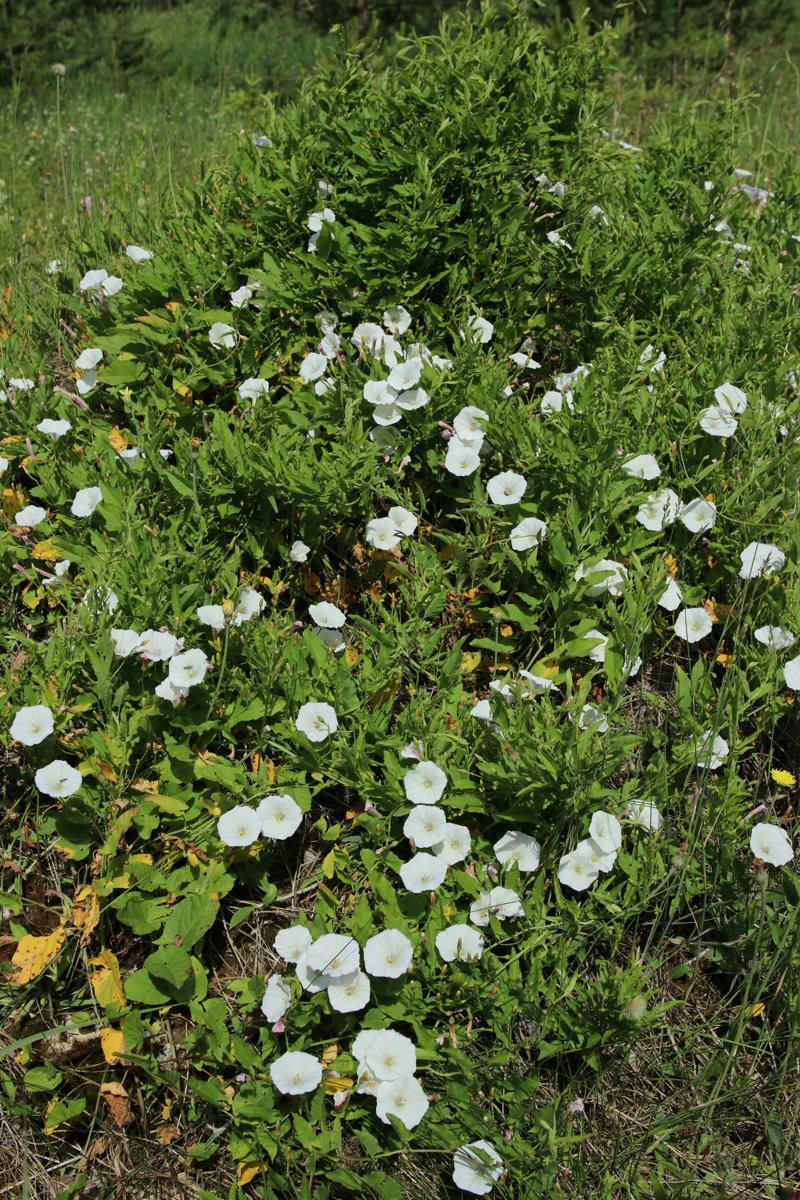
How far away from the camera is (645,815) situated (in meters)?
2.04

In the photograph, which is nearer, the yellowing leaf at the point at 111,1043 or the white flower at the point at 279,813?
the yellowing leaf at the point at 111,1043

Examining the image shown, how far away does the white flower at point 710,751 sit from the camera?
2.06 metres

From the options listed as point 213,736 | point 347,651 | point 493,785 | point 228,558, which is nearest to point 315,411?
point 228,558

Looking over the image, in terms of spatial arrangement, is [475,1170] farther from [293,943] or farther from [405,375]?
[405,375]

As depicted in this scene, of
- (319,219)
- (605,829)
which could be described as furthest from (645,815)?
(319,219)

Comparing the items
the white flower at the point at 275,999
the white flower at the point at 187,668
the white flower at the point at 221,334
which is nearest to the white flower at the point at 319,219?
the white flower at the point at 221,334

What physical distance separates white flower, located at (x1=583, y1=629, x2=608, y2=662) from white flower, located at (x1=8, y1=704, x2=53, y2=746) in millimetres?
1269

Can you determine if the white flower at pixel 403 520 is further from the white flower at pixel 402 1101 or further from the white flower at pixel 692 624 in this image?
the white flower at pixel 402 1101

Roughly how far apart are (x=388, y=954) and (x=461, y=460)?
1301mm

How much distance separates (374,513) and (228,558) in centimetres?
42

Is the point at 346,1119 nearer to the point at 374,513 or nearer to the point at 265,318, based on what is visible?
the point at 374,513

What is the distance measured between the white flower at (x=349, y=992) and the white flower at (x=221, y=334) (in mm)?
1881

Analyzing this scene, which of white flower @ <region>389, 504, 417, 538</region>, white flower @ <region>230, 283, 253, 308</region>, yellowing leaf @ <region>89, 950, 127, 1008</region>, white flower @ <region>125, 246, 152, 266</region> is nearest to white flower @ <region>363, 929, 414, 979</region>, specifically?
yellowing leaf @ <region>89, 950, 127, 1008</region>

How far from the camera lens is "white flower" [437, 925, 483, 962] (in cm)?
183
